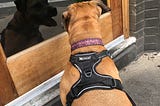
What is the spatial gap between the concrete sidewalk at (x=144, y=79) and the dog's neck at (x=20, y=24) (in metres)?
1.26

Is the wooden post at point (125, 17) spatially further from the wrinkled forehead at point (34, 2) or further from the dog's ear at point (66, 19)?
the dog's ear at point (66, 19)

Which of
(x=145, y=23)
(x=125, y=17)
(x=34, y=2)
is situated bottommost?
(x=145, y=23)

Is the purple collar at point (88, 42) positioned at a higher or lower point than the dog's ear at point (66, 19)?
lower

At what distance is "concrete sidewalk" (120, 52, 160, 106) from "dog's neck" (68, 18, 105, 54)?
1.13 meters

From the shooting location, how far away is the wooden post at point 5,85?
279 centimetres

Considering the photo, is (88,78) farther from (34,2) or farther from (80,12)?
(34,2)

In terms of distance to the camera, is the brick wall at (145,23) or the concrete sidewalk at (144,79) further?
the brick wall at (145,23)

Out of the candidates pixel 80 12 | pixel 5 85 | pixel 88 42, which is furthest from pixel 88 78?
pixel 5 85

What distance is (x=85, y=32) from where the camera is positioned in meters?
2.55

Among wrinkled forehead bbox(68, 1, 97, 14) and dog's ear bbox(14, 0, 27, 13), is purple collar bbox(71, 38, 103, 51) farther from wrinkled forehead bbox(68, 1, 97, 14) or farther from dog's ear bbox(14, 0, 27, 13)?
dog's ear bbox(14, 0, 27, 13)

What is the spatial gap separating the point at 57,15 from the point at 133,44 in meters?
1.16

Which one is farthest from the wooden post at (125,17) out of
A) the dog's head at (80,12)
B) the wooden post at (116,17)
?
the dog's head at (80,12)

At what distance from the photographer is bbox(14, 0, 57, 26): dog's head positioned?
3105mm

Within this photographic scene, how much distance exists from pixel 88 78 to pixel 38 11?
121cm
